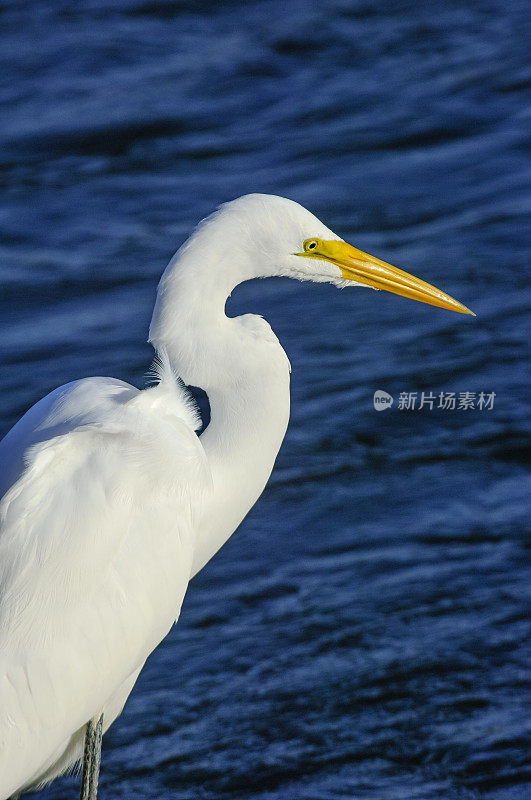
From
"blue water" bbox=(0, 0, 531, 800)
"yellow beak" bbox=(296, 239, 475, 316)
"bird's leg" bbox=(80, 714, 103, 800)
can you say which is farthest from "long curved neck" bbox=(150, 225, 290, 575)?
"blue water" bbox=(0, 0, 531, 800)

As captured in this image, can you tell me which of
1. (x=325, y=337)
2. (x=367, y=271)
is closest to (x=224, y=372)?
(x=367, y=271)

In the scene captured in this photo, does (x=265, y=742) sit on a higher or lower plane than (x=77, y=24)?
lower

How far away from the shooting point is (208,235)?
11.6 feet

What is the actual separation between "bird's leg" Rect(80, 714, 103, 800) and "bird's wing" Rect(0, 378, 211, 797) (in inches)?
4.4

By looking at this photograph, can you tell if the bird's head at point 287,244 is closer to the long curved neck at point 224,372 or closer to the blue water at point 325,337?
the long curved neck at point 224,372

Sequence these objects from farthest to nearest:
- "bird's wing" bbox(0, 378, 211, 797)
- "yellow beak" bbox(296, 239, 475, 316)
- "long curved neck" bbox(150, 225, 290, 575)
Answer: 1. "yellow beak" bbox(296, 239, 475, 316)
2. "long curved neck" bbox(150, 225, 290, 575)
3. "bird's wing" bbox(0, 378, 211, 797)

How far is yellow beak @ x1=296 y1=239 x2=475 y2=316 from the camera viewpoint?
3.76 m

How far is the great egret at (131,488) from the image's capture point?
3.24 metres

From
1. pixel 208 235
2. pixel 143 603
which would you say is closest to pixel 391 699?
pixel 143 603

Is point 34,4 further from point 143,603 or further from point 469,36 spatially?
point 143,603

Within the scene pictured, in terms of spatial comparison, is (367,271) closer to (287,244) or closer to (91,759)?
(287,244)

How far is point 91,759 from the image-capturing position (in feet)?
11.8

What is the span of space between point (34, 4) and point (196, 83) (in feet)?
9.45

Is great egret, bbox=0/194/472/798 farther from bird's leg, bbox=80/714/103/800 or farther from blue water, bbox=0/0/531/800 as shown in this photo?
blue water, bbox=0/0/531/800
